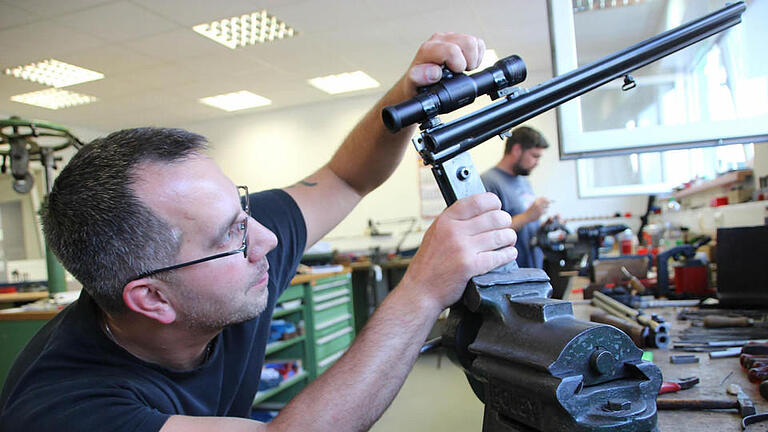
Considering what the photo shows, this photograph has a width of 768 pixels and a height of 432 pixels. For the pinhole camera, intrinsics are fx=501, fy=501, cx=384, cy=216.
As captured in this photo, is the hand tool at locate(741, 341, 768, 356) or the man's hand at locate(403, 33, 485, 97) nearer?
the man's hand at locate(403, 33, 485, 97)

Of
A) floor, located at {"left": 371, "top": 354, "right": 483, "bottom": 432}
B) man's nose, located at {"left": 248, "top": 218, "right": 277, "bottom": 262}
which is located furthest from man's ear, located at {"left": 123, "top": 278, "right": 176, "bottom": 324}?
floor, located at {"left": 371, "top": 354, "right": 483, "bottom": 432}

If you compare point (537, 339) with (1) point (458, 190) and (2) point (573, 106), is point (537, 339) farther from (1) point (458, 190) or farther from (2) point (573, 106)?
(2) point (573, 106)

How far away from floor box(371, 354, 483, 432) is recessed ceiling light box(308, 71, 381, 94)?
3460 millimetres

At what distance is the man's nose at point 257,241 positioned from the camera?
36.9 inches

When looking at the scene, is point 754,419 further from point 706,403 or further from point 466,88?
point 466,88

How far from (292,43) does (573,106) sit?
3815mm

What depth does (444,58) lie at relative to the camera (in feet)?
2.66

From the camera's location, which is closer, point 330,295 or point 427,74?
point 427,74

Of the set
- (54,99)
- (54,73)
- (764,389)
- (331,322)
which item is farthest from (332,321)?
(54,99)

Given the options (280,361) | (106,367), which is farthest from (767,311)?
(280,361)

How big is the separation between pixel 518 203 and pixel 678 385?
2.16 metres

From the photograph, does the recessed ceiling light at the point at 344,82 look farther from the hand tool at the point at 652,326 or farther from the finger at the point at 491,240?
the finger at the point at 491,240

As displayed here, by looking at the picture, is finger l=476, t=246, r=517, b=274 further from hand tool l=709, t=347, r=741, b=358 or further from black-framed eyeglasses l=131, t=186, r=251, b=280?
hand tool l=709, t=347, r=741, b=358

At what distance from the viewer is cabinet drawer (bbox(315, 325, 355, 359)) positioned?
3228 mm
